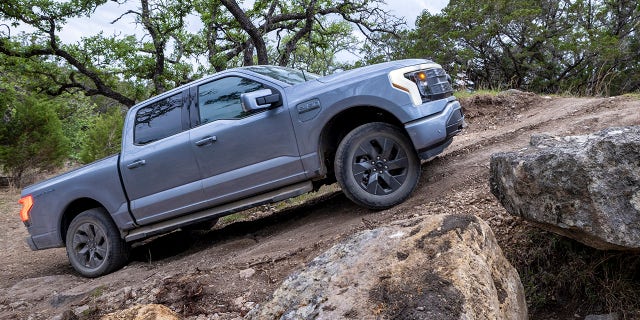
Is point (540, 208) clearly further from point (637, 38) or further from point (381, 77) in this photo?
point (637, 38)

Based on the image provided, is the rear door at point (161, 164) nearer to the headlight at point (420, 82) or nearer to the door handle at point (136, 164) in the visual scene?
the door handle at point (136, 164)

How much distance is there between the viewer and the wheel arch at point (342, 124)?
16.3 ft

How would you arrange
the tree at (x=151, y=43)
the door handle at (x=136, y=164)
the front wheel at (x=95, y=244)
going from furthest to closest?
the tree at (x=151, y=43) < the front wheel at (x=95, y=244) < the door handle at (x=136, y=164)

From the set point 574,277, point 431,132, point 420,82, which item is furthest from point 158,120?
point 574,277

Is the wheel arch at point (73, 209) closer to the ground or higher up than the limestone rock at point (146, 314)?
higher up

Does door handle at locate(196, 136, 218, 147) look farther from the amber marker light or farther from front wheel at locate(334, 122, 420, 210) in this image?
the amber marker light

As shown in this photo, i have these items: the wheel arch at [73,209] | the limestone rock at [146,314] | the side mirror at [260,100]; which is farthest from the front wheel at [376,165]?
the wheel arch at [73,209]

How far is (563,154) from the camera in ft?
9.65

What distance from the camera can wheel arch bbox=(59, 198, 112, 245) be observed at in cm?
618

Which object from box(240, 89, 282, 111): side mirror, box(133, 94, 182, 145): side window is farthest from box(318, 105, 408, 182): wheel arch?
box(133, 94, 182, 145): side window

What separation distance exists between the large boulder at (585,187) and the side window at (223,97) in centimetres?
301

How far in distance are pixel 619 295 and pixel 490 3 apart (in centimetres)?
1876

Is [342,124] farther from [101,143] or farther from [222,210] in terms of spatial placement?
[101,143]

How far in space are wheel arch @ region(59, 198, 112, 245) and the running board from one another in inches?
29.2
